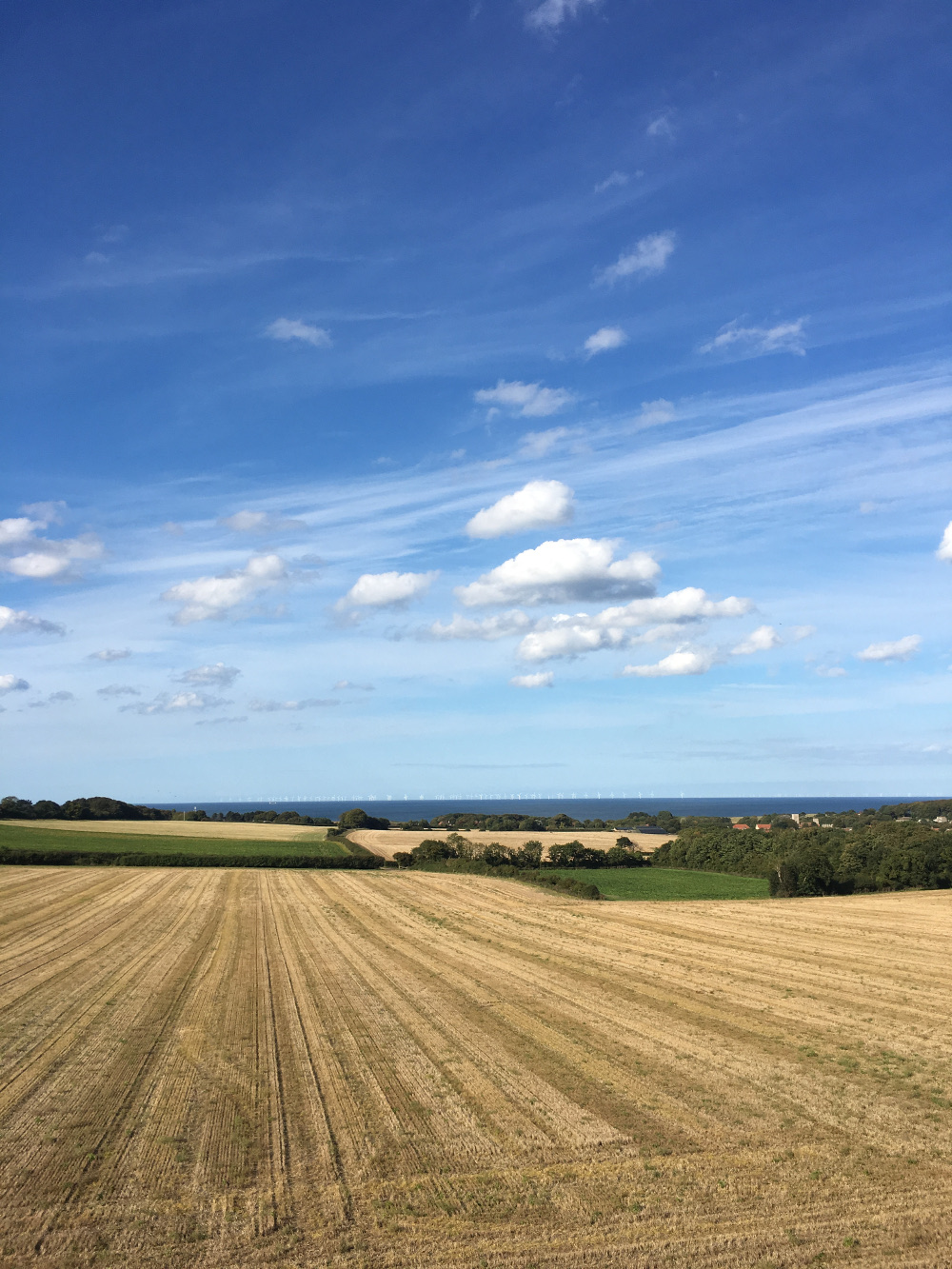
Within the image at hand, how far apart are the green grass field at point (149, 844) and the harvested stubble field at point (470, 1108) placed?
53.6 m

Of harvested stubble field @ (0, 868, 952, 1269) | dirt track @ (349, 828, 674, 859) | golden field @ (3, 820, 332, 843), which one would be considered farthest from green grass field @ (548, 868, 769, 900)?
golden field @ (3, 820, 332, 843)

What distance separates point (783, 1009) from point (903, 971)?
893 centimetres

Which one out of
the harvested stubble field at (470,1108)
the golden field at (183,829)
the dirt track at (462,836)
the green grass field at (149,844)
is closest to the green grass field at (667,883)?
the dirt track at (462,836)

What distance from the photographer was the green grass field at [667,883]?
2635 inches

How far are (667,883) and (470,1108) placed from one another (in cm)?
6410

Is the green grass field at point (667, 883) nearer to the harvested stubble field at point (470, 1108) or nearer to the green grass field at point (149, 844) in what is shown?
the green grass field at point (149, 844)

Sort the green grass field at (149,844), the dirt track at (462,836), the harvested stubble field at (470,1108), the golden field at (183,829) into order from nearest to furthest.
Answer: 1. the harvested stubble field at (470,1108)
2. the green grass field at (149,844)
3. the dirt track at (462,836)
4. the golden field at (183,829)

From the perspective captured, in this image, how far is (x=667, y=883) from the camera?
74875 mm

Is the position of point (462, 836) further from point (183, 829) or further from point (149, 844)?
point (183, 829)

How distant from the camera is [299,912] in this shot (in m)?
A: 46.8

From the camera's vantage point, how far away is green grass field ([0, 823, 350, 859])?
270 ft

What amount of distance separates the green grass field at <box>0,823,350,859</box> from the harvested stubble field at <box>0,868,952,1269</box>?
53.6 m

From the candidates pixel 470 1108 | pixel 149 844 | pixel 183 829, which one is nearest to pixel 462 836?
pixel 149 844

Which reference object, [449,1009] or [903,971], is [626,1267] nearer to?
[449,1009]
